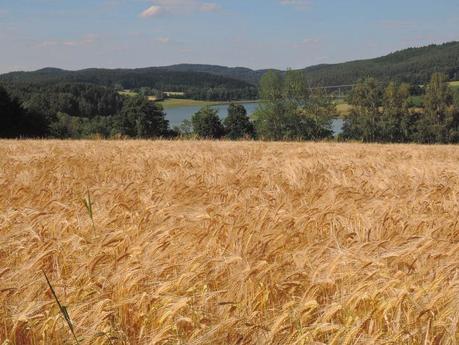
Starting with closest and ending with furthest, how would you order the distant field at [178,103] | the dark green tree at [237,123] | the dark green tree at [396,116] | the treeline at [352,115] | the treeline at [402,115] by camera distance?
the treeline at [352,115], the treeline at [402,115], the dark green tree at [396,116], the dark green tree at [237,123], the distant field at [178,103]

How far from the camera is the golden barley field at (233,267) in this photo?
5.95ft

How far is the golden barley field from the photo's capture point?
181cm

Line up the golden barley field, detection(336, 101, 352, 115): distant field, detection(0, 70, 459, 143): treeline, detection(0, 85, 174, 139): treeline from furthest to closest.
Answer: detection(336, 101, 352, 115): distant field, detection(0, 70, 459, 143): treeline, detection(0, 85, 174, 139): treeline, the golden barley field

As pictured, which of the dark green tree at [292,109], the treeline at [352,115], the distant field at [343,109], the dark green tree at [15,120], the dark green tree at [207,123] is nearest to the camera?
the dark green tree at [15,120]

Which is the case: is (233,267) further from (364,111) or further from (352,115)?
(352,115)

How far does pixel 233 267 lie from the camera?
2385 mm

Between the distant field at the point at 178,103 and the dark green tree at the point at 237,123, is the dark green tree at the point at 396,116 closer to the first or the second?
the dark green tree at the point at 237,123

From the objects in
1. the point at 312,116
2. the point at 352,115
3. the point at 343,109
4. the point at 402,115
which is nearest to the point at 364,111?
the point at 352,115

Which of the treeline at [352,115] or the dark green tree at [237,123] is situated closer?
the treeline at [352,115]

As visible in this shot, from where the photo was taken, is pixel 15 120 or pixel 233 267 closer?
pixel 233 267

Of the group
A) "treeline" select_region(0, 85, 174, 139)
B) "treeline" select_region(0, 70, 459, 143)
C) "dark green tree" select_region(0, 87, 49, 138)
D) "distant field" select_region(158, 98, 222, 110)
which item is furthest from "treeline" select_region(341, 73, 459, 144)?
"distant field" select_region(158, 98, 222, 110)

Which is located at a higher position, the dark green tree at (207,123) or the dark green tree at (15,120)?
the dark green tree at (15,120)

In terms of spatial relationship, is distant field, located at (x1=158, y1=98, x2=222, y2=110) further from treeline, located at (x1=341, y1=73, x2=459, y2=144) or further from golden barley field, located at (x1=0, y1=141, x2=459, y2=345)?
golden barley field, located at (x1=0, y1=141, x2=459, y2=345)

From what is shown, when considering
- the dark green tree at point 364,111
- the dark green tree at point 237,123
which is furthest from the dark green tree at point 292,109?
the dark green tree at point 237,123
